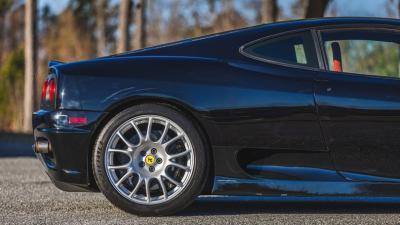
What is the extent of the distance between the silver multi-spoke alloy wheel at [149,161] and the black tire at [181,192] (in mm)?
23

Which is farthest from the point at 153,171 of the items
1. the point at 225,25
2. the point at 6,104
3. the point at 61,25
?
the point at 61,25

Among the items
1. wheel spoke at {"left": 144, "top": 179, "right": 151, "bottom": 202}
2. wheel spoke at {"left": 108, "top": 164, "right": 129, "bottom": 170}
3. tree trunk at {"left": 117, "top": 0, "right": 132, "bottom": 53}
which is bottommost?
wheel spoke at {"left": 144, "top": 179, "right": 151, "bottom": 202}

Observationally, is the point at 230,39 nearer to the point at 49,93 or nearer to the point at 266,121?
the point at 266,121

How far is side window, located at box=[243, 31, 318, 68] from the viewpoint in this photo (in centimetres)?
491

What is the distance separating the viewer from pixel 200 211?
16.8 ft

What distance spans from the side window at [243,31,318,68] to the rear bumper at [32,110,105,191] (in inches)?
45.2

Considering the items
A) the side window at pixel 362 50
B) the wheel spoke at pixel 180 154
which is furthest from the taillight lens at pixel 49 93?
the side window at pixel 362 50

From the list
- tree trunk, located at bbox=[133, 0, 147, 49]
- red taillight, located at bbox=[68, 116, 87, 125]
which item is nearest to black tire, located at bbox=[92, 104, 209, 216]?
red taillight, located at bbox=[68, 116, 87, 125]

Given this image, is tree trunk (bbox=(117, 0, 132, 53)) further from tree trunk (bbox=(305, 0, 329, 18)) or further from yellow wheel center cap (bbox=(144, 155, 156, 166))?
yellow wheel center cap (bbox=(144, 155, 156, 166))

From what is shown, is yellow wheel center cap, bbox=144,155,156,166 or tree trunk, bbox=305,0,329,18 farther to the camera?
tree trunk, bbox=305,0,329,18

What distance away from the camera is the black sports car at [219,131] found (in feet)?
15.4

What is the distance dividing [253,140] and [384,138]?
846 mm

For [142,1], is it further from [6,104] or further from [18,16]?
[18,16]

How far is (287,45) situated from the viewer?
497 centimetres
